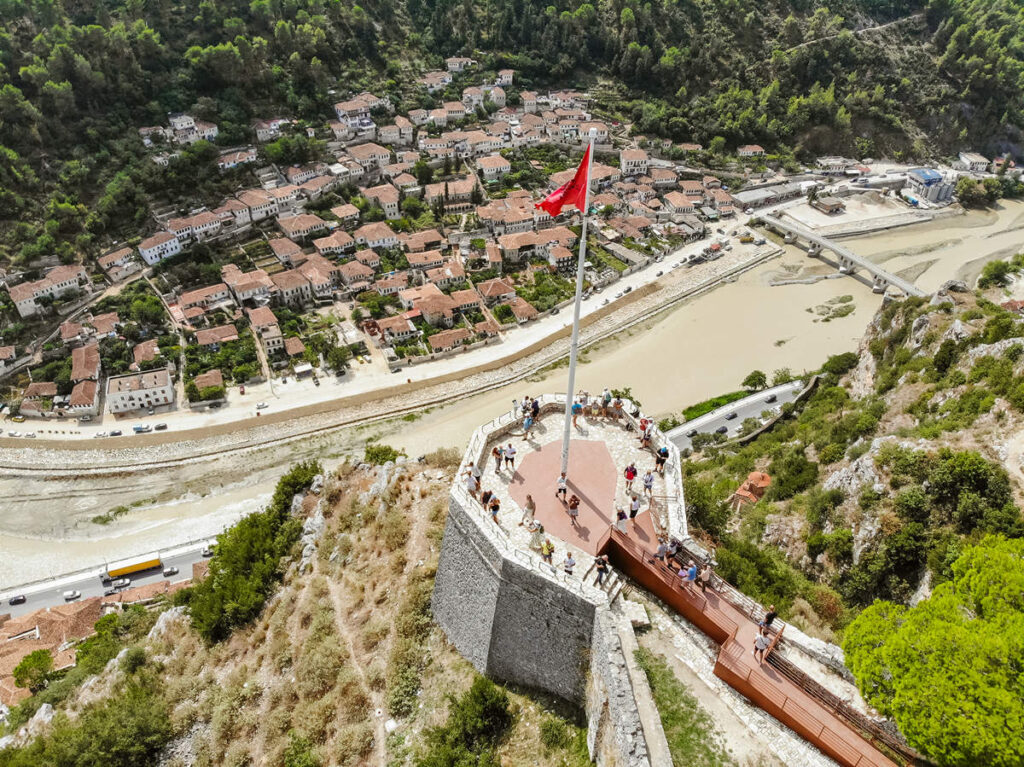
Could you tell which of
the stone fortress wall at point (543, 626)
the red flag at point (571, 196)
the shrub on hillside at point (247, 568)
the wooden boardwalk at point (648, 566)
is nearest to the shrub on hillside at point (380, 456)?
the shrub on hillside at point (247, 568)

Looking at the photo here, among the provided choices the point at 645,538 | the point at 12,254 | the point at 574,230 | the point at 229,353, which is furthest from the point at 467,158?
the point at 645,538

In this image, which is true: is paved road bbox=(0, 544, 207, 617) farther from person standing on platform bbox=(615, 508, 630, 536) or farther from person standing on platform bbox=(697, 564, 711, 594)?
person standing on platform bbox=(697, 564, 711, 594)

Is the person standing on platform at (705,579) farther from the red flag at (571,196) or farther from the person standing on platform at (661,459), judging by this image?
the red flag at (571,196)

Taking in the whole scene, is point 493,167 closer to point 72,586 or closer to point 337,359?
point 337,359

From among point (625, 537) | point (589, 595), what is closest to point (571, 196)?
point (625, 537)

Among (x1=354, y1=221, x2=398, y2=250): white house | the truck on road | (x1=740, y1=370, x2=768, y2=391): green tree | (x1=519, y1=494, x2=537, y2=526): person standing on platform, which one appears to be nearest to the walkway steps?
(x1=519, y1=494, x2=537, y2=526): person standing on platform
